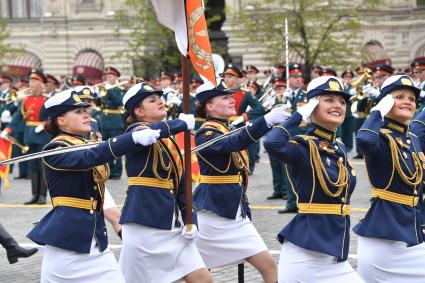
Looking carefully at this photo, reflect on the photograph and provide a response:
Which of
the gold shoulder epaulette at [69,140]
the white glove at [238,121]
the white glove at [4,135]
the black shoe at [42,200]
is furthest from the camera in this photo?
the white glove at [4,135]

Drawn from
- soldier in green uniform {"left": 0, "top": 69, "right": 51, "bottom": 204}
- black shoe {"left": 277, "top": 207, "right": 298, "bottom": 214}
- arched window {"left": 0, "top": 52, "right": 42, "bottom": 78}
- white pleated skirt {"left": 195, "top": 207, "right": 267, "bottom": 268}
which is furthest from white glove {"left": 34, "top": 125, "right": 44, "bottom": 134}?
arched window {"left": 0, "top": 52, "right": 42, "bottom": 78}

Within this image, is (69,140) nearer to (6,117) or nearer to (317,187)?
(317,187)

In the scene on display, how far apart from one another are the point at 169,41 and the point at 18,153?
23.6 metres

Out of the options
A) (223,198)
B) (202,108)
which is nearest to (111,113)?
(202,108)

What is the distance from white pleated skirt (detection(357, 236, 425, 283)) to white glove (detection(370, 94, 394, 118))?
0.91m

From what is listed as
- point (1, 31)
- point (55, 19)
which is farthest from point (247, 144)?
point (55, 19)

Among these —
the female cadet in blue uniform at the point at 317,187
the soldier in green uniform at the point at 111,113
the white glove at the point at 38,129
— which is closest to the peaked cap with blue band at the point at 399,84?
the female cadet in blue uniform at the point at 317,187

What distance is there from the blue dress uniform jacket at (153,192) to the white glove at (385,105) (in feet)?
5.03

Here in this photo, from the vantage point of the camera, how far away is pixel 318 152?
6.45 metres

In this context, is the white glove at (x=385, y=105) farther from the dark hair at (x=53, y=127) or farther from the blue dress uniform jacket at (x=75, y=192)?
the dark hair at (x=53, y=127)

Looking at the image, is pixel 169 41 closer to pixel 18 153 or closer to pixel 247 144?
pixel 18 153

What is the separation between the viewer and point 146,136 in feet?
20.6

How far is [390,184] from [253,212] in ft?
21.9

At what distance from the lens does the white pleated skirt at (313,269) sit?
6.20 metres
